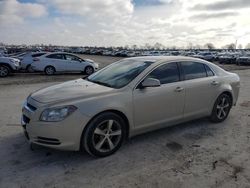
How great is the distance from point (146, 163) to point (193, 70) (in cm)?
238

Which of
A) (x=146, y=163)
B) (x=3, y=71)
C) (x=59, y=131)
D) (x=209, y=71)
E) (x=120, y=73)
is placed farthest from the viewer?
(x=3, y=71)

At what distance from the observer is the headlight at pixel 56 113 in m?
3.71

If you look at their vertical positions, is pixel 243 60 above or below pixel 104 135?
below

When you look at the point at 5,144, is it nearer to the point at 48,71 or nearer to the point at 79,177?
the point at 79,177

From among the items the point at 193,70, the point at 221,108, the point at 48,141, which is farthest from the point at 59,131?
the point at 221,108

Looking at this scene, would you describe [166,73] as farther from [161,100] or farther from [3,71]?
[3,71]

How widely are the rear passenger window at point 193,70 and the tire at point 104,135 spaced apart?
1794mm

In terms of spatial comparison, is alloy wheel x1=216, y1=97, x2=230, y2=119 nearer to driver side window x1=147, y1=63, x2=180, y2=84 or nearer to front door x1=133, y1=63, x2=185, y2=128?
front door x1=133, y1=63, x2=185, y2=128

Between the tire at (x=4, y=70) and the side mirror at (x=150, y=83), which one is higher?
the side mirror at (x=150, y=83)

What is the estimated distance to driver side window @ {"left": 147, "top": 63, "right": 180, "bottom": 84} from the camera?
15.4ft

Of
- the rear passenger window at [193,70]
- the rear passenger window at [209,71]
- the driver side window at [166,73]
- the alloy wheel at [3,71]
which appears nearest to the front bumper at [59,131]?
the driver side window at [166,73]

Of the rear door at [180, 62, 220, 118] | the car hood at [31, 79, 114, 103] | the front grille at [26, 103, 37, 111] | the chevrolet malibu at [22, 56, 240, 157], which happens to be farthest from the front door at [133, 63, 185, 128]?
the front grille at [26, 103, 37, 111]

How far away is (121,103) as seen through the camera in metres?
4.12

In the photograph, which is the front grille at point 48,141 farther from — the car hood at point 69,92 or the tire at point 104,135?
the car hood at point 69,92
